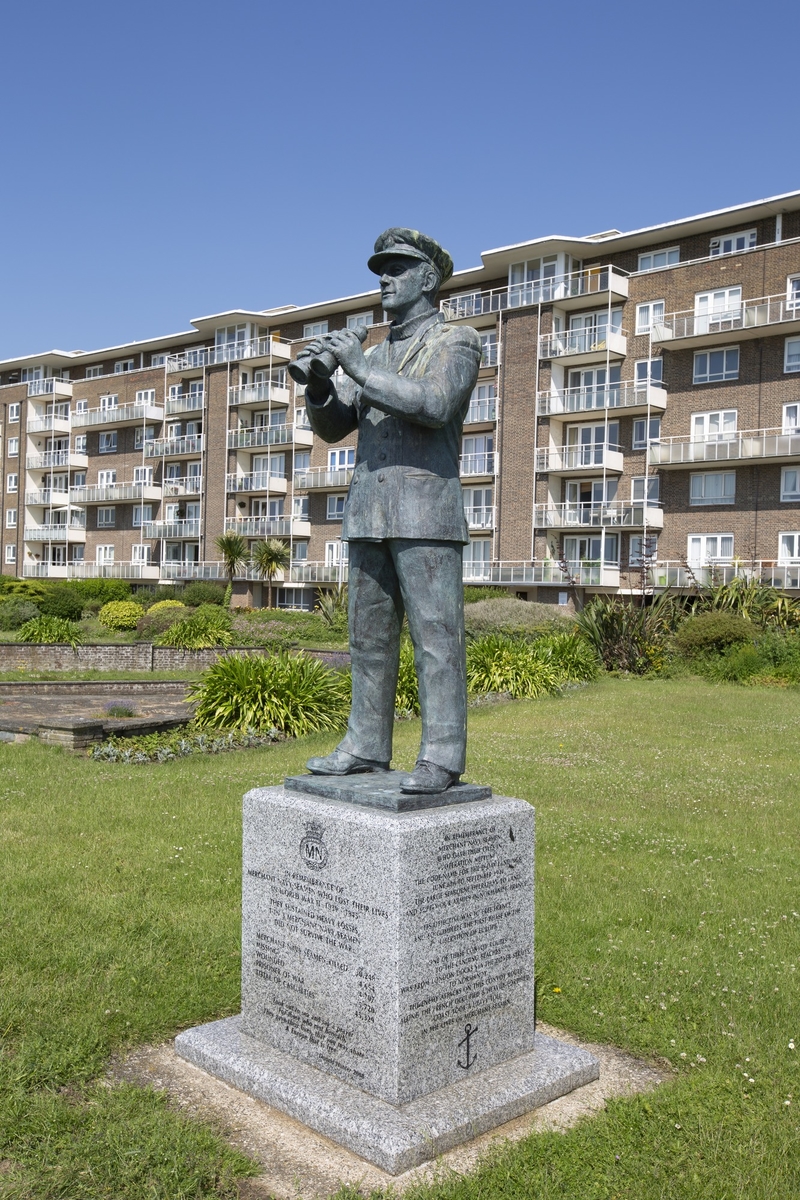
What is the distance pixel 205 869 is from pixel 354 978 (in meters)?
3.43

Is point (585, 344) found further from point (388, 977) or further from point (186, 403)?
point (388, 977)

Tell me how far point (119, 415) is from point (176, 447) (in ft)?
17.4

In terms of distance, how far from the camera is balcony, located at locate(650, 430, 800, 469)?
124 ft

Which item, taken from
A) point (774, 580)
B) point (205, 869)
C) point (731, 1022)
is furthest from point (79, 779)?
point (774, 580)

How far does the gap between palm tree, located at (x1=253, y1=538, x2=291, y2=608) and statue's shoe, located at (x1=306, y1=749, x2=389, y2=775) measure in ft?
154

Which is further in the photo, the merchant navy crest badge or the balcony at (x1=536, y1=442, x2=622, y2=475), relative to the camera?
the balcony at (x1=536, y1=442, x2=622, y2=475)

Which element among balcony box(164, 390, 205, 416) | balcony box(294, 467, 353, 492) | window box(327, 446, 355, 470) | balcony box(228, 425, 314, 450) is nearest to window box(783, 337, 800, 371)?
balcony box(294, 467, 353, 492)

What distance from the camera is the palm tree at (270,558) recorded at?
170ft

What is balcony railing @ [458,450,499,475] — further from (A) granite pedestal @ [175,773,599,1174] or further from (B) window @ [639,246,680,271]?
(A) granite pedestal @ [175,773,599,1174]

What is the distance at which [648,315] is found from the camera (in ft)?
140

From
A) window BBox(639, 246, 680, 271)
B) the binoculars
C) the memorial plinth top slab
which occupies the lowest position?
the memorial plinth top slab

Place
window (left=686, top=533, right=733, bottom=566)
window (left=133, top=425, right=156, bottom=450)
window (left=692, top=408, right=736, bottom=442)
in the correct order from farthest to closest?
window (left=133, top=425, right=156, bottom=450) → window (left=692, top=408, right=736, bottom=442) → window (left=686, top=533, right=733, bottom=566)

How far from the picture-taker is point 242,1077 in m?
4.64

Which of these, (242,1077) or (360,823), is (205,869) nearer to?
(242,1077)
